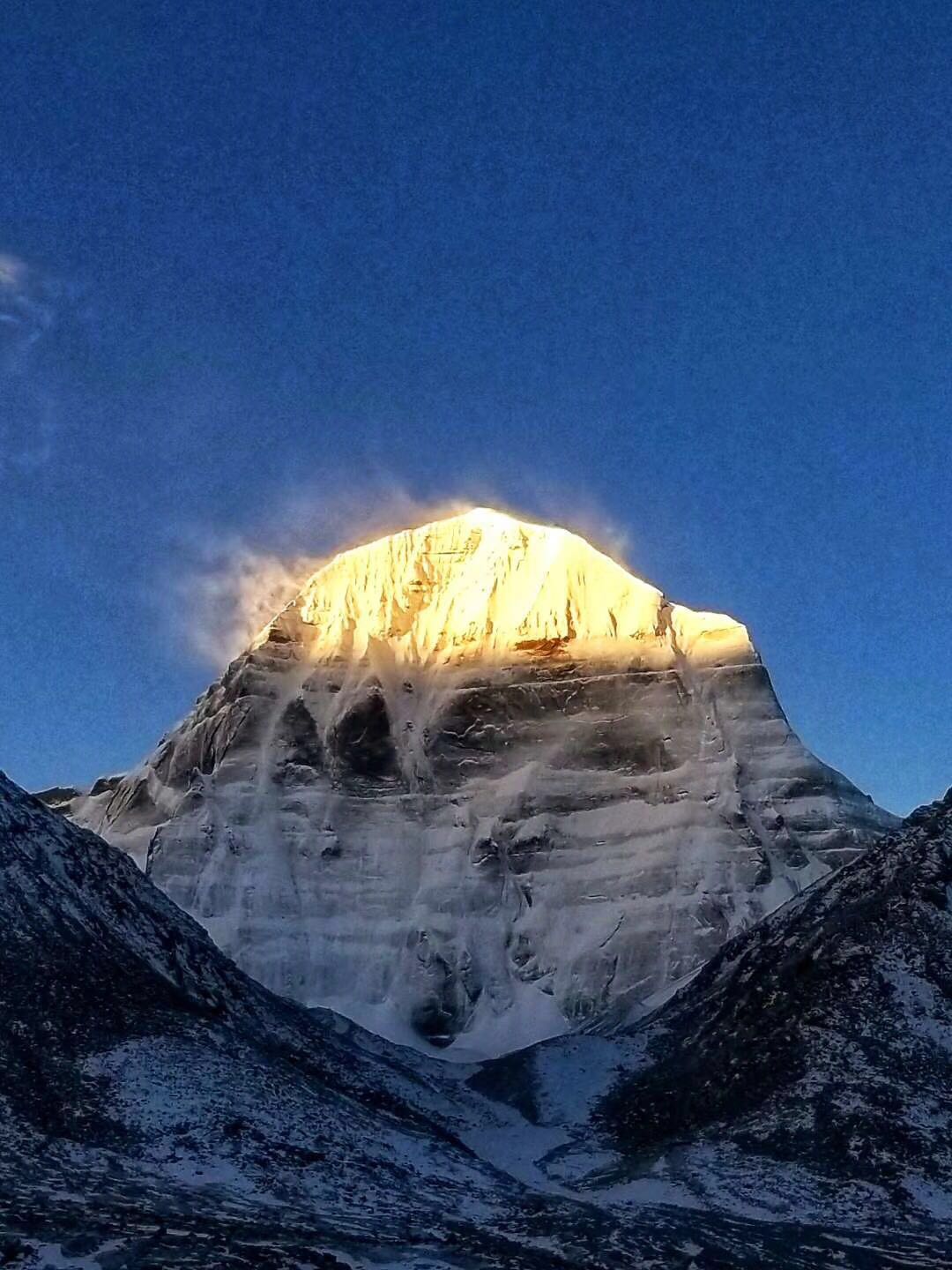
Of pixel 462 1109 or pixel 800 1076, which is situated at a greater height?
pixel 800 1076

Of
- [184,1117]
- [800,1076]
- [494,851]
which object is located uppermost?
[494,851]

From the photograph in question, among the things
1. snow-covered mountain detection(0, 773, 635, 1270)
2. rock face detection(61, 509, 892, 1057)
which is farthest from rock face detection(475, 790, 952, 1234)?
rock face detection(61, 509, 892, 1057)

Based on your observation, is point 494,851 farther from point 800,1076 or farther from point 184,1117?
point 184,1117

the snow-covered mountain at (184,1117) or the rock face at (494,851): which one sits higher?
the rock face at (494,851)

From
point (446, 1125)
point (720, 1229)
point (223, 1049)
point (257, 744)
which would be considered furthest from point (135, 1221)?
point (257, 744)

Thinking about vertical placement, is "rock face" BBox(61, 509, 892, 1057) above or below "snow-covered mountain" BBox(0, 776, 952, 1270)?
above

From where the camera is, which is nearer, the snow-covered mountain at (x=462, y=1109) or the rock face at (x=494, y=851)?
the snow-covered mountain at (x=462, y=1109)

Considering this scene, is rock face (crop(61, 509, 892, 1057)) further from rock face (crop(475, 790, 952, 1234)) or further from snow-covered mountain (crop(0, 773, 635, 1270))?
snow-covered mountain (crop(0, 773, 635, 1270))

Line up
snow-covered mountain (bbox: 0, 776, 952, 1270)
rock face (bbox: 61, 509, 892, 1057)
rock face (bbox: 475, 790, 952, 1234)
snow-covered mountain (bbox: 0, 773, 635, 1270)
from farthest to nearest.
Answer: rock face (bbox: 61, 509, 892, 1057) → rock face (bbox: 475, 790, 952, 1234) → snow-covered mountain (bbox: 0, 776, 952, 1270) → snow-covered mountain (bbox: 0, 773, 635, 1270)

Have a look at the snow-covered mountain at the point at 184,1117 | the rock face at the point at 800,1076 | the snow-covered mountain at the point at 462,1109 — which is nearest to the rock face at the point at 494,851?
the rock face at the point at 800,1076

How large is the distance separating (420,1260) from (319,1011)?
222ft

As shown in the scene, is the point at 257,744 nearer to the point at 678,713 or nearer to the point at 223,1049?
the point at 678,713

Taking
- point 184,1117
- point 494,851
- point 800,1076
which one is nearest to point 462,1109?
point 800,1076

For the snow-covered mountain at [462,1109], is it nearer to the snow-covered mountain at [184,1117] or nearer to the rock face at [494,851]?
the snow-covered mountain at [184,1117]
